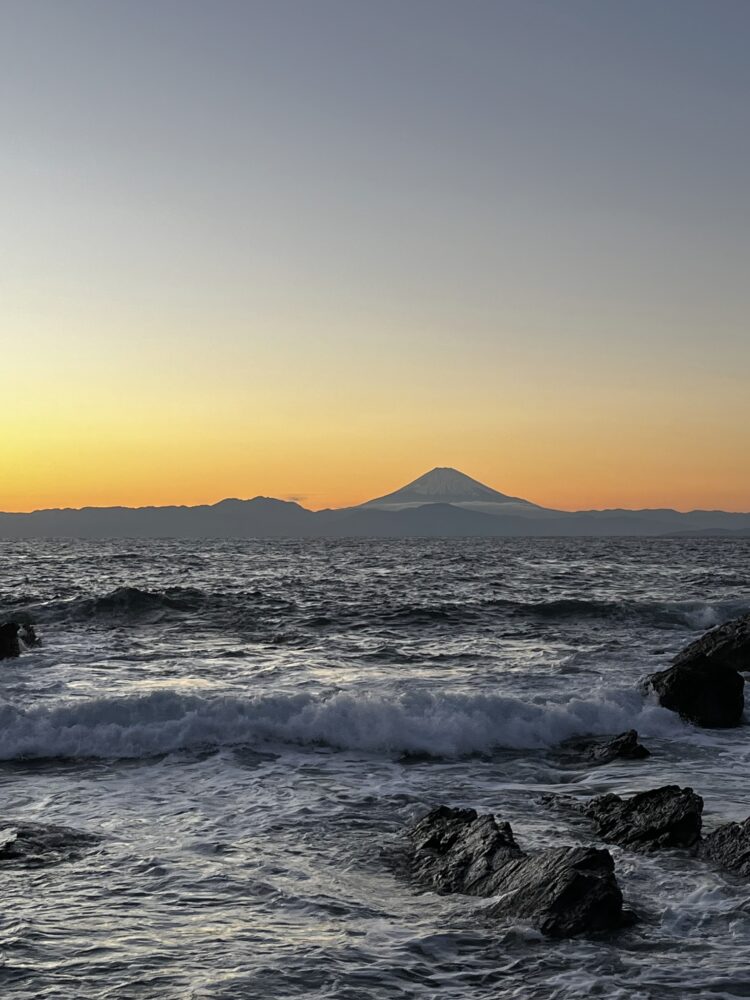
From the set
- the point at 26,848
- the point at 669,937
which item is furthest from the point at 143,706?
the point at 669,937

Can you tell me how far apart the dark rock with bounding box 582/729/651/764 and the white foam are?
1.50 metres

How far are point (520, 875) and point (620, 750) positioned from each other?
703 cm

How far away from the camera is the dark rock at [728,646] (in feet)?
79.0

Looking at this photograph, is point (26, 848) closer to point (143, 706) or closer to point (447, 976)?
point (447, 976)

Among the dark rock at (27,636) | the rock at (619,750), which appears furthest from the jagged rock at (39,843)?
the dark rock at (27,636)

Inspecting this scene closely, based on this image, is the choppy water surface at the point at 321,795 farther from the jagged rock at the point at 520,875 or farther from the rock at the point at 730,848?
the rock at the point at 730,848

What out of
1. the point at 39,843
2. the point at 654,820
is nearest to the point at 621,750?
the point at 654,820

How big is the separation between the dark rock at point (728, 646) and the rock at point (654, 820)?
45.4ft

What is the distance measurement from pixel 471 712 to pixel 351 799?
17.5ft

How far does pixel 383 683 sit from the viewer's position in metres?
20.4

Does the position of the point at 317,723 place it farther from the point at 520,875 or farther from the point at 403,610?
the point at 403,610

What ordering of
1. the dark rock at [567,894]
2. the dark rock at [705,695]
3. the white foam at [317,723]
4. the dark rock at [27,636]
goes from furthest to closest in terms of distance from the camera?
the dark rock at [27,636], the dark rock at [705,695], the white foam at [317,723], the dark rock at [567,894]

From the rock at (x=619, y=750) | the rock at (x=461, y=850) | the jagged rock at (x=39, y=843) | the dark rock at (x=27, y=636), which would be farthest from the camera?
the dark rock at (x=27, y=636)

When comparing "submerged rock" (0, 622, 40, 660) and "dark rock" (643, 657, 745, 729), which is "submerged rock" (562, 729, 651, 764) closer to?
"dark rock" (643, 657, 745, 729)
